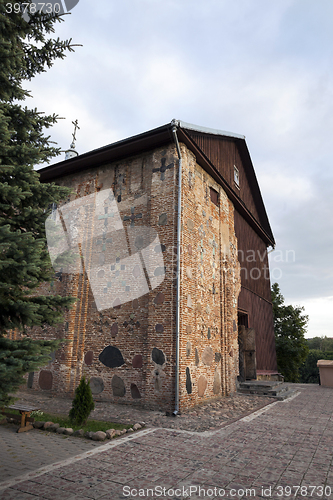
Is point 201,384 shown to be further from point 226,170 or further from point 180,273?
point 226,170

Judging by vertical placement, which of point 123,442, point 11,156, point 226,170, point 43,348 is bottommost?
point 123,442

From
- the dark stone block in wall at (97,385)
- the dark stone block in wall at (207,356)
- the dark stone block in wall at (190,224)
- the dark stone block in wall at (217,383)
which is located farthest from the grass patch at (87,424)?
the dark stone block in wall at (190,224)

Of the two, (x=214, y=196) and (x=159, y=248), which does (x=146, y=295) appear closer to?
(x=159, y=248)

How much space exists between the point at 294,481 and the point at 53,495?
8.96 feet

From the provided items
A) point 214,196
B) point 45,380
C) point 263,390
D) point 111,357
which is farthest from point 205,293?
A: point 45,380

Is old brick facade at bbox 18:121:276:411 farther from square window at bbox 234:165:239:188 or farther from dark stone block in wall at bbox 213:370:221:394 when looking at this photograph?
square window at bbox 234:165:239:188

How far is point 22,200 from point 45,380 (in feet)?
23.5

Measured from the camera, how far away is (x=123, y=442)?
17.0 feet

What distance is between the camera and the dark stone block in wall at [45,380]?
9.52 meters

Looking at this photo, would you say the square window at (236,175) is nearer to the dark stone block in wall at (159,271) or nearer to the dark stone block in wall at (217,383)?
the dark stone block in wall at (159,271)

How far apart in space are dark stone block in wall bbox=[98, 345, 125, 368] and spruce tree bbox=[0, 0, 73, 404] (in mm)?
4763

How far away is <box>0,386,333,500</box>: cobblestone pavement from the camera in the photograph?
3498mm

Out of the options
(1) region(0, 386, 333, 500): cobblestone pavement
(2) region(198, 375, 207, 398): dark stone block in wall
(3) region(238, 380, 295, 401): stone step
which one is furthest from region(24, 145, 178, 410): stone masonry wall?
(3) region(238, 380, 295, 401): stone step

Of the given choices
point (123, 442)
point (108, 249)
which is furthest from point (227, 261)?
point (123, 442)
